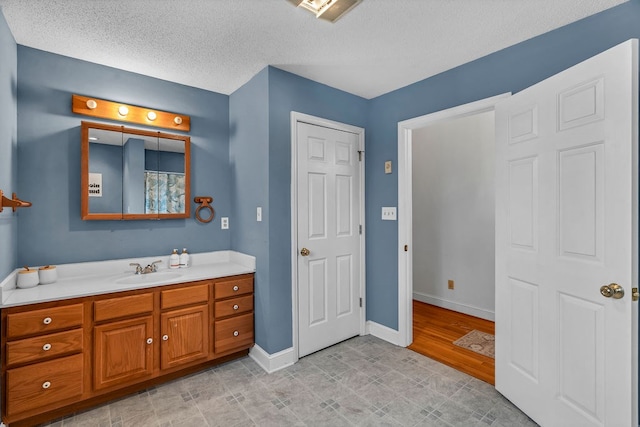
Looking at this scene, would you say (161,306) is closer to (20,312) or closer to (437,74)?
(20,312)

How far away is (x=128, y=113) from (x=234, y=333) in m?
2.06

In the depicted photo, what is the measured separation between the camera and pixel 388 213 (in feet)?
9.93

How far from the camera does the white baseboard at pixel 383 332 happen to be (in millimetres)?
2961

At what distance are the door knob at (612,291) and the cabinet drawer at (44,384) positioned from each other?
117 inches

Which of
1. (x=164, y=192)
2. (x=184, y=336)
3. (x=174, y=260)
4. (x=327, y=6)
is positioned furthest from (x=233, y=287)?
(x=327, y=6)

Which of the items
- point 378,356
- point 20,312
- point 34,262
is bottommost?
point 378,356

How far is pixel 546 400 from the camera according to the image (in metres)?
1.77

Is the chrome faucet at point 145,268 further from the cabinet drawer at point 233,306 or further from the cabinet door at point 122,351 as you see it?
the cabinet drawer at point 233,306

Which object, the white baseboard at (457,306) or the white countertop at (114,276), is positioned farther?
the white baseboard at (457,306)

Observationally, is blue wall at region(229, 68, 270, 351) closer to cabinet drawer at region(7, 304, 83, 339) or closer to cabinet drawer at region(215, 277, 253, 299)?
cabinet drawer at region(215, 277, 253, 299)

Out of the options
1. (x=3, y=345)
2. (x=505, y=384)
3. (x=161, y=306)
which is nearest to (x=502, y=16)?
(x=505, y=384)

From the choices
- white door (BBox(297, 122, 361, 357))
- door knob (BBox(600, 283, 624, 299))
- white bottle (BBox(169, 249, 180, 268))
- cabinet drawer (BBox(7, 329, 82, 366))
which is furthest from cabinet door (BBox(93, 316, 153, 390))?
door knob (BBox(600, 283, 624, 299))

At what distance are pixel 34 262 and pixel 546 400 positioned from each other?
3493mm

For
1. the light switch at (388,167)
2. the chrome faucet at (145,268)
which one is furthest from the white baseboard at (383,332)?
the chrome faucet at (145,268)
